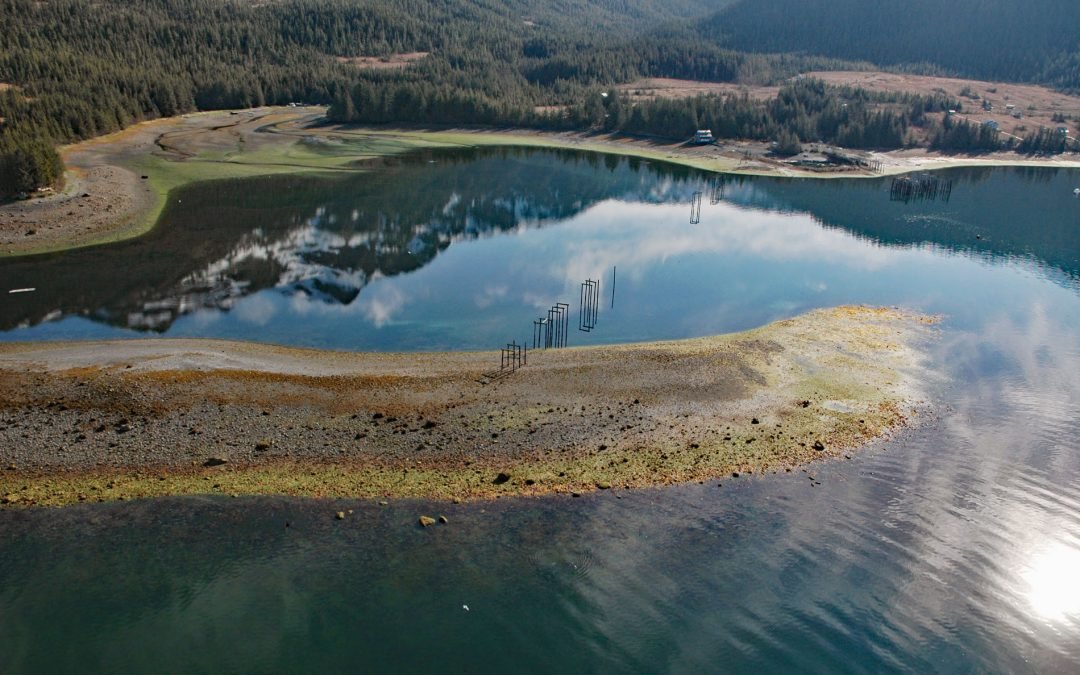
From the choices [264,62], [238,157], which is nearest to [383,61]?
[264,62]

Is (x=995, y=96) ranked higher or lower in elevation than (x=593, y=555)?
higher

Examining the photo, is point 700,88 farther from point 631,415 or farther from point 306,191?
point 631,415

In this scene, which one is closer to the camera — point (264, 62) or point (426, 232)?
point (426, 232)

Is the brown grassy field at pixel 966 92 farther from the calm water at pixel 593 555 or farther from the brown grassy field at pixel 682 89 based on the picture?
the calm water at pixel 593 555

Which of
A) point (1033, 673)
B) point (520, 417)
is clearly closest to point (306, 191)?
point (520, 417)

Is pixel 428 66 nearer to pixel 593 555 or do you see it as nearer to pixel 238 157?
pixel 238 157

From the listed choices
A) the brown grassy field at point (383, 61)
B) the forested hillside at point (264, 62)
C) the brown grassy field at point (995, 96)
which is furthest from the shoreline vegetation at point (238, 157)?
the brown grassy field at point (383, 61)
